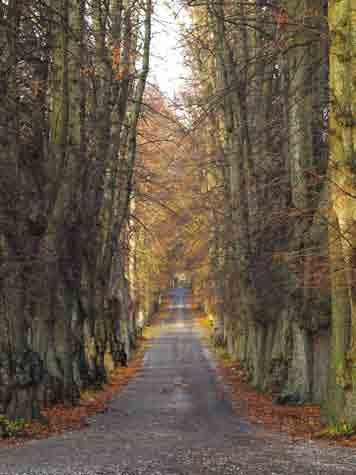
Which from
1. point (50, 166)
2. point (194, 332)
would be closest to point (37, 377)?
point (50, 166)

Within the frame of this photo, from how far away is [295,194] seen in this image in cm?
1641

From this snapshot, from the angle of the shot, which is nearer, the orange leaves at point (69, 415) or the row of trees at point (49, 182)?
the orange leaves at point (69, 415)

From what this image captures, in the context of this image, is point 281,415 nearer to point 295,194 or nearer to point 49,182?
point 295,194

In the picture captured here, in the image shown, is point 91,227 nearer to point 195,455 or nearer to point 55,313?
point 55,313

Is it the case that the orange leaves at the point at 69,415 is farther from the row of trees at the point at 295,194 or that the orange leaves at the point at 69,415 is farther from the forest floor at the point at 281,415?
the row of trees at the point at 295,194

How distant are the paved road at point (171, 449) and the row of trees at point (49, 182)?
1.50m

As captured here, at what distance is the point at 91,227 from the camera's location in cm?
1992

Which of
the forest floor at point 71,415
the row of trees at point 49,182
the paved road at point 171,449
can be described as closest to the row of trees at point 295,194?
the paved road at point 171,449

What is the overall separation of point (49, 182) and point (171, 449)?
19.6 feet

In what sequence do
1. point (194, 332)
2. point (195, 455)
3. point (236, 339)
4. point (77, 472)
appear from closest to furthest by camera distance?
point (77, 472), point (195, 455), point (236, 339), point (194, 332)

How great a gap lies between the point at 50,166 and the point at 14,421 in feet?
15.2

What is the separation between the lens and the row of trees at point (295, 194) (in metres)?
11.5

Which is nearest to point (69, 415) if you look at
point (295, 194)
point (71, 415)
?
point (71, 415)

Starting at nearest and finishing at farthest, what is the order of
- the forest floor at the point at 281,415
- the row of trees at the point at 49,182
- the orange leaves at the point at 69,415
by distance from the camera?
the orange leaves at the point at 69,415 → the forest floor at the point at 281,415 → the row of trees at the point at 49,182
